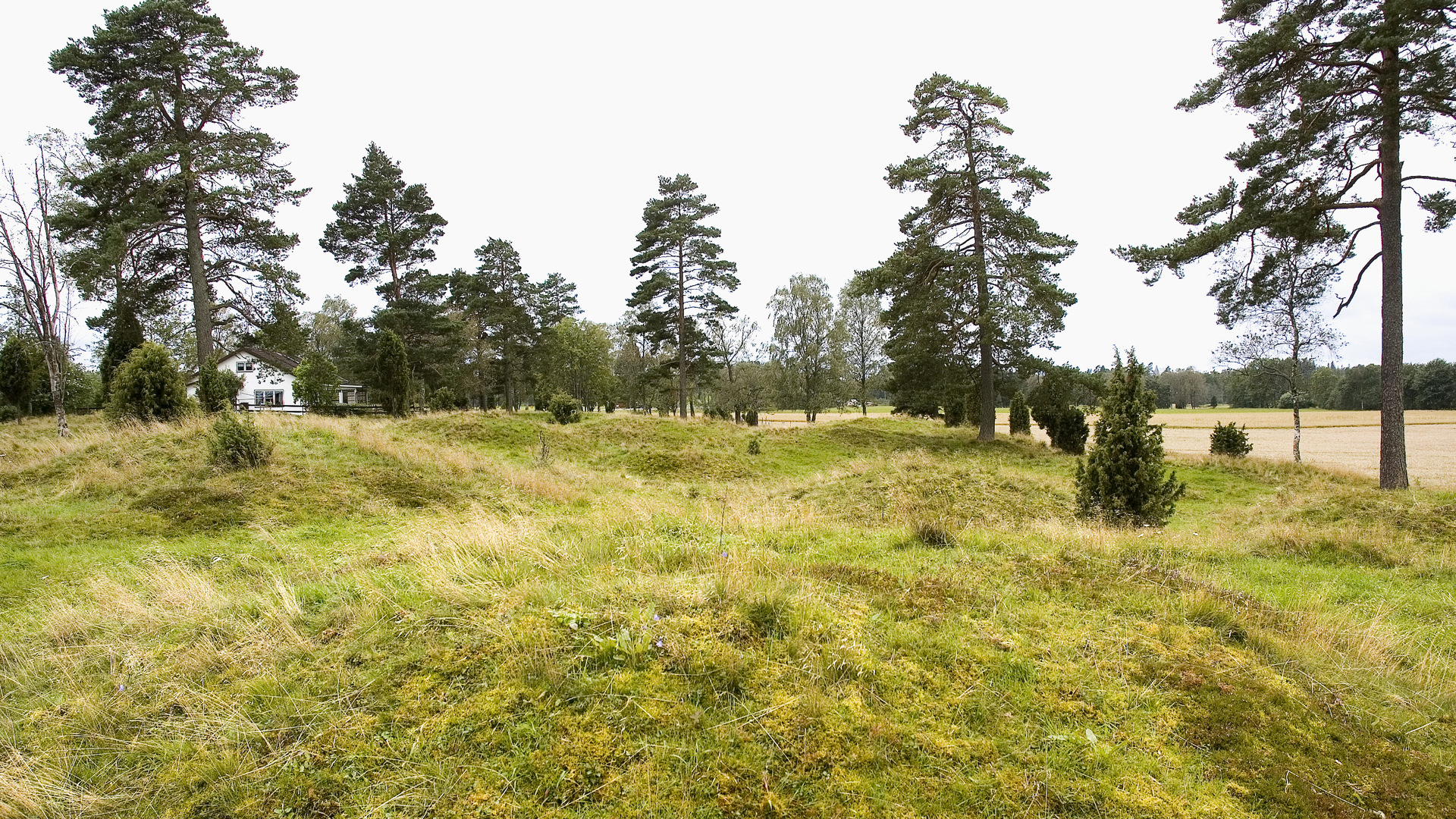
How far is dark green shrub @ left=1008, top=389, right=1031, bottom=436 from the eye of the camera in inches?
1146

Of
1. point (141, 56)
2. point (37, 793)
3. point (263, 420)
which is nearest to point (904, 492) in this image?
point (37, 793)

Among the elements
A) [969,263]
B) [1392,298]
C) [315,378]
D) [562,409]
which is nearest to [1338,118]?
[1392,298]

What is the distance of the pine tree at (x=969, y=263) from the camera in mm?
22281

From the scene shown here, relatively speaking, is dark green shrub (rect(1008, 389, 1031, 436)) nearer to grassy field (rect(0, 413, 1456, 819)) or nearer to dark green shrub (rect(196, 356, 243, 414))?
grassy field (rect(0, 413, 1456, 819))

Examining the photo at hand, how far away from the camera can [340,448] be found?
1346 centimetres

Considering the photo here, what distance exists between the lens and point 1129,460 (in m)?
8.51

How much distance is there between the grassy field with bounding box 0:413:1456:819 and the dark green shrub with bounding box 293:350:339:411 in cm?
3418

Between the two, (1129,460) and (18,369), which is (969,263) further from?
(18,369)

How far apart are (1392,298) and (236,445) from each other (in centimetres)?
2405

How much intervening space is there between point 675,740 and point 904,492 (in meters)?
9.53

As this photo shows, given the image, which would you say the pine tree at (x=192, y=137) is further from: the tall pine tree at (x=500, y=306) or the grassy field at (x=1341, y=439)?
the grassy field at (x=1341, y=439)

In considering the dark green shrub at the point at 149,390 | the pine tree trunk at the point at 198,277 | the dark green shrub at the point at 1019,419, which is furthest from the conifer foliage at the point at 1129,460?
the pine tree trunk at the point at 198,277

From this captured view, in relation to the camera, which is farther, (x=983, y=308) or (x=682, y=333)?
(x=682, y=333)

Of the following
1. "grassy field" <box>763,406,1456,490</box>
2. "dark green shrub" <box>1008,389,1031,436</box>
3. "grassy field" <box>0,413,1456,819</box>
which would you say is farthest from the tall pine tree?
"grassy field" <box>0,413,1456,819</box>
